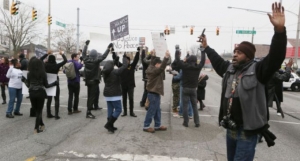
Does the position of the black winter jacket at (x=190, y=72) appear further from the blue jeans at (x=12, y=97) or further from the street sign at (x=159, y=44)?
the blue jeans at (x=12, y=97)

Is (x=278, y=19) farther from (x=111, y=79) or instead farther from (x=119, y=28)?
(x=119, y=28)

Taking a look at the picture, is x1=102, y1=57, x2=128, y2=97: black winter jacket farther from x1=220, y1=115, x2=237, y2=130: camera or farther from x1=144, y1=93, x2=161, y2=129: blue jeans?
x1=220, y1=115, x2=237, y2=130: camera


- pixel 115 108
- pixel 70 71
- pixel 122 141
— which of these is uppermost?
pixel 70 71

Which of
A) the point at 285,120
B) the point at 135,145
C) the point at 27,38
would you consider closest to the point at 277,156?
the point at 135,145

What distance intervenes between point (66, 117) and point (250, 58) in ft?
21.2

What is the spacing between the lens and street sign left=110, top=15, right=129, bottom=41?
29.2 feet

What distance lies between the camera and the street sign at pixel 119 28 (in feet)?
29.2

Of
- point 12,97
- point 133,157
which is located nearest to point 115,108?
point 133,157

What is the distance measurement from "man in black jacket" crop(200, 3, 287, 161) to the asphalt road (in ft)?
6.93

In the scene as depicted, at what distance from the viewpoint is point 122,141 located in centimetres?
585

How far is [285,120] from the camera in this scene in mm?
8945

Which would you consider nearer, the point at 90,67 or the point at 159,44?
the point at 159,44

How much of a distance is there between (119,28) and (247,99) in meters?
6.82

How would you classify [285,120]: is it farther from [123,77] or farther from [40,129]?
[40,129]
